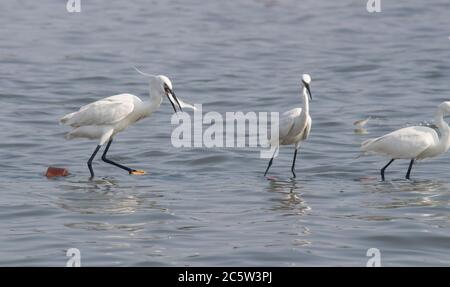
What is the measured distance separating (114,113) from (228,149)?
271 centimetres

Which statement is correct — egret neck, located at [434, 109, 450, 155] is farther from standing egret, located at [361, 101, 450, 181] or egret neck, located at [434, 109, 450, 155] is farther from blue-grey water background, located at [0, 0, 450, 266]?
blue-grey water background, located at [0, 0, 450, 266]

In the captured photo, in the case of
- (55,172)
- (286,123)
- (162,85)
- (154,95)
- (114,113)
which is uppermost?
(162,85)

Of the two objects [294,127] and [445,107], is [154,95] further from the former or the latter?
[445,107]

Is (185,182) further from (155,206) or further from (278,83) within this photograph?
(278,83)

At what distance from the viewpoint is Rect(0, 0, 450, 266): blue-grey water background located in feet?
38.2

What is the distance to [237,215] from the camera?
12844 mm

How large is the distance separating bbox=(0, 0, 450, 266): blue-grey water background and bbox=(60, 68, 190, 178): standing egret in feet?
1.89

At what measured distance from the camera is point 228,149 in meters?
17.4

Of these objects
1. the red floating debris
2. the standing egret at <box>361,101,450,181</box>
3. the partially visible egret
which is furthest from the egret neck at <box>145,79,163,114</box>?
the partially visible egret

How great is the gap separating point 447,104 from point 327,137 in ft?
10.7

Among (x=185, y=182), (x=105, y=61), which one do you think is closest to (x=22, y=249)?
(x=185, y=182)

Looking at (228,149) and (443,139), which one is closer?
(443,139)

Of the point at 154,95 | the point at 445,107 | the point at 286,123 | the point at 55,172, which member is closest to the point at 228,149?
the point at 286,123

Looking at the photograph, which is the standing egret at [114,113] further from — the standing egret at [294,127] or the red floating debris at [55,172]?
the standing egret at [294,127]
